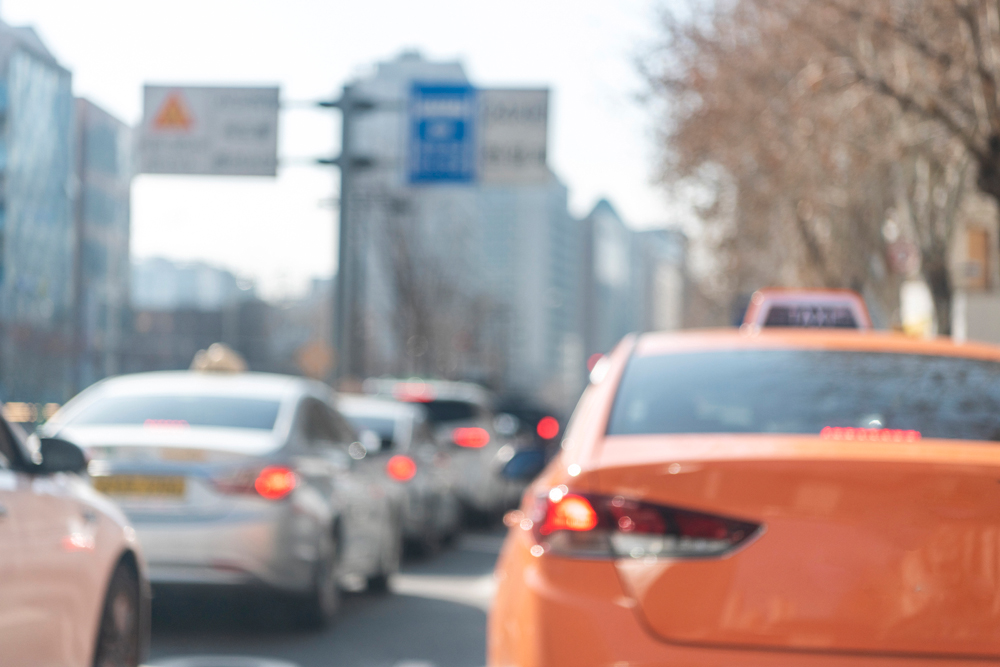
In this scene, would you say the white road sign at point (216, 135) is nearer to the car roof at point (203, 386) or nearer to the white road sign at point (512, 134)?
the white road sign at point (512, 134)

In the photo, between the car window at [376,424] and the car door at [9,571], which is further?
the car window at [376,424]

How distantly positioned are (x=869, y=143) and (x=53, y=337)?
1320cm

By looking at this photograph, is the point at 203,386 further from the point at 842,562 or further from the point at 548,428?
the point at 548,428

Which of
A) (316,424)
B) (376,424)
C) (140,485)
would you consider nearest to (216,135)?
(376,424)

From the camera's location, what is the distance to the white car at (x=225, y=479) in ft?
27.0

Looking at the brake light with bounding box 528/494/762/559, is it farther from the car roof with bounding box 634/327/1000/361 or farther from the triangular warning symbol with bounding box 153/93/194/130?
the triangular warning symbol with bounding box 153/93/194/130

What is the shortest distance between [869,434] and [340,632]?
19.1 ft

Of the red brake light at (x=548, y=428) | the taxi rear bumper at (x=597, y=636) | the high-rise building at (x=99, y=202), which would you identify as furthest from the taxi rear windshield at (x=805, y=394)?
the red brake light at (x=548, y=428)

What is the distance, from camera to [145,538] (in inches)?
321

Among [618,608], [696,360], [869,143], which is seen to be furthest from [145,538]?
[869,143]

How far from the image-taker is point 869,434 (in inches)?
148

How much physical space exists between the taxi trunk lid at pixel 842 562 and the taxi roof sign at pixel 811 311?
6.29m

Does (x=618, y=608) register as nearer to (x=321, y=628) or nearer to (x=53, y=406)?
(x=321, y=628)

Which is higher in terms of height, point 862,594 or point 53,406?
point 862,594
